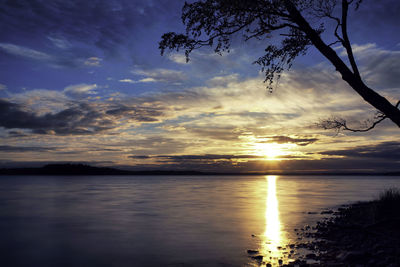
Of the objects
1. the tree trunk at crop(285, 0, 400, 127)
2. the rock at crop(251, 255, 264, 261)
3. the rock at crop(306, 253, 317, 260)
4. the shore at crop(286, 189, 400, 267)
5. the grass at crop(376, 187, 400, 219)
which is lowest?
the rock at crop(251, 255, 264, 261)

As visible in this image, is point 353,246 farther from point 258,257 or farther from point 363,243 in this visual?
point 258,257

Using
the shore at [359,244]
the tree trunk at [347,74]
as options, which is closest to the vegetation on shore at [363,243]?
the shore at [359,244]

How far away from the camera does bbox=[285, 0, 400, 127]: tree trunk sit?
363 inches

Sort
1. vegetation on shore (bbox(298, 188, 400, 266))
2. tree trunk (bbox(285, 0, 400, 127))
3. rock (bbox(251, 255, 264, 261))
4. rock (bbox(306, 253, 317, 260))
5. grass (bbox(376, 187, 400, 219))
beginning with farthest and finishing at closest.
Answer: grass (bbox(376, 187, 400, 219))
rock (bbox(251, 255, 264, 261))
rock (bbox(306, 253, 317, 260))
vegetation on shore (bbox(298, 188, 400, 266))
tree trunk (bbox(285, 0, 400, 127))

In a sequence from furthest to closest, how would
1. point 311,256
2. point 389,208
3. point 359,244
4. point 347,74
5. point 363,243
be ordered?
point 389,208
point 359,244
point 363,243
point 311,256
point 347,74

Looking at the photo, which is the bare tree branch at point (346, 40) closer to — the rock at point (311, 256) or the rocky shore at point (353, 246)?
the rocky shore at point (353, 246)

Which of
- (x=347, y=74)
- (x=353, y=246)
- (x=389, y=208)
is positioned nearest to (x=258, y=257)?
(x=353, y=246)

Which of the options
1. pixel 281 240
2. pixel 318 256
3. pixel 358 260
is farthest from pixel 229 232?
pixel 358 260

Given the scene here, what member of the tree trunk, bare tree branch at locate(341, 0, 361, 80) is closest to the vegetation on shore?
the tree trunk

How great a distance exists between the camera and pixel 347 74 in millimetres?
9523

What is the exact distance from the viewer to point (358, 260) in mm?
10820

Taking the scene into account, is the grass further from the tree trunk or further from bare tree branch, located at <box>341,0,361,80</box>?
bare tree branch, located at <box>341,0,361,80</box>

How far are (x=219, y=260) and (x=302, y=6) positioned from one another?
1064 cm

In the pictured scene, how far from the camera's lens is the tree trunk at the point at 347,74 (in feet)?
30.2
